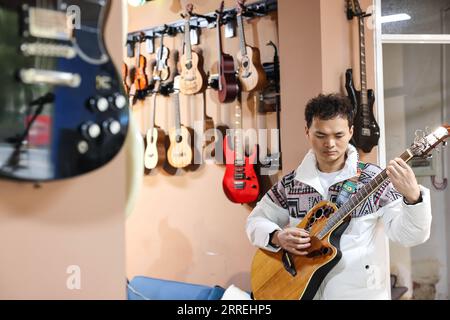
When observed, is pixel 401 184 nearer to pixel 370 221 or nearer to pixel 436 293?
pixel 370 221

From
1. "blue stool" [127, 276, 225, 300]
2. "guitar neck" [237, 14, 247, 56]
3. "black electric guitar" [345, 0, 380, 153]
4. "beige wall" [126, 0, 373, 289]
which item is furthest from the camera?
"black electric guitar" [345, 0, 380, 153]

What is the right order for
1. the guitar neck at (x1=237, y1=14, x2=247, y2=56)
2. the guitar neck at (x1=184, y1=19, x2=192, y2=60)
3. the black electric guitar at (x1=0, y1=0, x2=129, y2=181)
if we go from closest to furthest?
the black electric guitar at (x1=0, y1=0, x2=129, y2=181) < the guitar neck at (x1=184, y1=19, x2=192, y2=60) < the guitar neck at (x1=237, y1=14, x2=247, y2=56)

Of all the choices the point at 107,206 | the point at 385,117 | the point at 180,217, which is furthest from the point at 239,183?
the point at 385,117

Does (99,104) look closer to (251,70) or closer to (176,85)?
(176,85)

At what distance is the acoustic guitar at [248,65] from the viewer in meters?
1.08

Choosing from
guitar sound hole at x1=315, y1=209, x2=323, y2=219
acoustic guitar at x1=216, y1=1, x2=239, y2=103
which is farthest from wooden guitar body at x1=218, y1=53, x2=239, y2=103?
guitar sound hole at x1=315, y1=209, x2=323, y2=219

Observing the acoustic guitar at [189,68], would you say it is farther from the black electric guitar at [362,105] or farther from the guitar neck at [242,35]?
the black electric guitar at [362,105]

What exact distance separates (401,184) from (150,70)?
1.80 feet

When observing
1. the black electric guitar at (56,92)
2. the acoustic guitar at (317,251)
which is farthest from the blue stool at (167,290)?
the black electric guitar at (56,92)

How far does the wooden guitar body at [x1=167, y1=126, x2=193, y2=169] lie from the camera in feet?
3.05

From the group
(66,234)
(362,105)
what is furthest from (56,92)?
Result: (362,105)

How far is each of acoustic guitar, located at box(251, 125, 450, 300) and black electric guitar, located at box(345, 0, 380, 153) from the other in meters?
0.26

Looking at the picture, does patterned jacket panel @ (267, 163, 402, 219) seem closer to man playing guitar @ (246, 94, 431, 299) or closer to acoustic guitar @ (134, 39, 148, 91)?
man playing guitar @ (246, 94, 431, 299)

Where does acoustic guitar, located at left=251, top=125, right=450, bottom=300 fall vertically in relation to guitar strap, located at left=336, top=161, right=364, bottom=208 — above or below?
below
